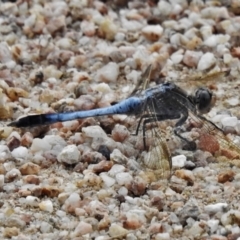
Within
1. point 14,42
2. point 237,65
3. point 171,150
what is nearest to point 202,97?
point 171,150

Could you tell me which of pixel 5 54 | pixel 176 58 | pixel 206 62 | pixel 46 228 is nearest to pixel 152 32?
pixel 176 58

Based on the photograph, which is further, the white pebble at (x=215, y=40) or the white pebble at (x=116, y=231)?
the white pebble at (x=215, y=40)

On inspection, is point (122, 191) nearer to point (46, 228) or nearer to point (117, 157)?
point (117, 157)

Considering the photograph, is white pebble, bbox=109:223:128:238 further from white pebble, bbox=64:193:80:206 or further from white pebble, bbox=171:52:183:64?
white pebble, bbox=171:52:183:64

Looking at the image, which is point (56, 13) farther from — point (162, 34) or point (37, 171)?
point (37, 171)

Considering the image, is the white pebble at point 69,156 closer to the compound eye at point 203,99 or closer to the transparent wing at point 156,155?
the transparent wing at point 156,155

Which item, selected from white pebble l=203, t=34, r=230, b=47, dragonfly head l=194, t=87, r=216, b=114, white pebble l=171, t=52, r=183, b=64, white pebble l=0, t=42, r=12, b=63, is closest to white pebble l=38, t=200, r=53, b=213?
dragonfly head l=194, t=87, r=216, b=114

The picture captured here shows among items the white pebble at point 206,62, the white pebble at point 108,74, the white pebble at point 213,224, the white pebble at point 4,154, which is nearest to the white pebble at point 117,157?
the white pebble at point 4,154

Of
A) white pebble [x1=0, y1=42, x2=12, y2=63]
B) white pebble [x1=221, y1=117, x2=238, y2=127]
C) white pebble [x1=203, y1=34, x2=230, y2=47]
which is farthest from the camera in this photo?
white pebble [x1=203, y1=34, x2=230, y2=47]
